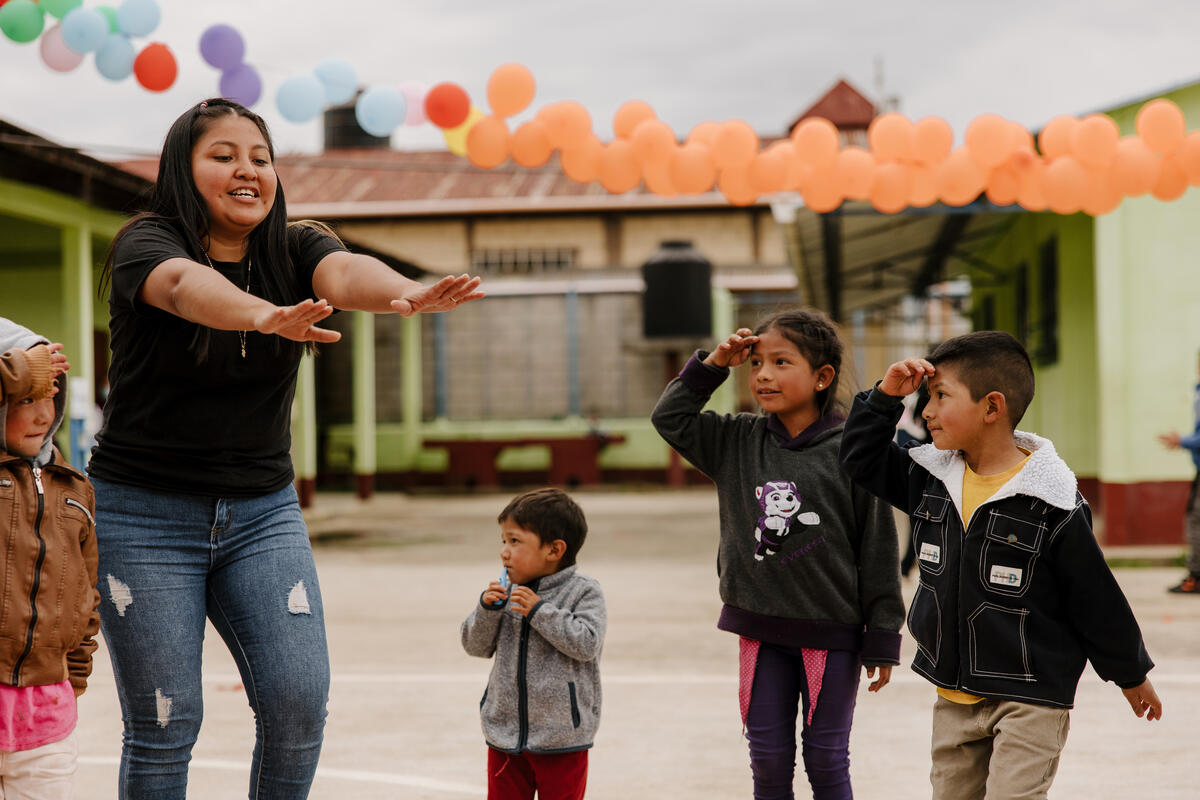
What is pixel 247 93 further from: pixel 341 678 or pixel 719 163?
pixel 341 678

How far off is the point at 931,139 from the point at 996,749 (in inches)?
262

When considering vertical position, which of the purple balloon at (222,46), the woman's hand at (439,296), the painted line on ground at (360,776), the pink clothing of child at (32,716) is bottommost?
the painted line on ground at (360,776)

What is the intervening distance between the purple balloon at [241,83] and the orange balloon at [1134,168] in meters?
5.69

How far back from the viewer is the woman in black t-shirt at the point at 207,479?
8.72ft

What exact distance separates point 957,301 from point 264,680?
75.1 feet

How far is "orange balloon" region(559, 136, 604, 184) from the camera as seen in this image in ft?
29.6

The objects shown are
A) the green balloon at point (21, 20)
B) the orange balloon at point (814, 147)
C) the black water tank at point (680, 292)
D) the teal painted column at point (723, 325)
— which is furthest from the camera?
the teal painted column at point (723, 325)

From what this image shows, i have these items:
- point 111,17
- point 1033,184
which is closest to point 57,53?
point 111,17

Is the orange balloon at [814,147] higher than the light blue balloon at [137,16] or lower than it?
lower

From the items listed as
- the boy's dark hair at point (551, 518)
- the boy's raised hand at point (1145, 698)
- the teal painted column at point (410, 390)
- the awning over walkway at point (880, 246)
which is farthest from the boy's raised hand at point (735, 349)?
the teal painted column at point (410, 390)

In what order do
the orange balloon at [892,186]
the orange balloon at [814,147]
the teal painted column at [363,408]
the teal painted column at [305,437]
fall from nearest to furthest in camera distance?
the orange balloon at [892,186]
the orange balloon at [814,147]
the teal painted column at [305,437]
the teal painted column at [363,408]

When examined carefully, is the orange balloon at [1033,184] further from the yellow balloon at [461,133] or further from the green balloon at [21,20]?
the green balloon at [21,20]

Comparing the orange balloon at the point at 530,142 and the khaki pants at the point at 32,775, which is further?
the orange balloon at the point at 530,142

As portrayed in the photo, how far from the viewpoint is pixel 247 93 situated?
8.41m
